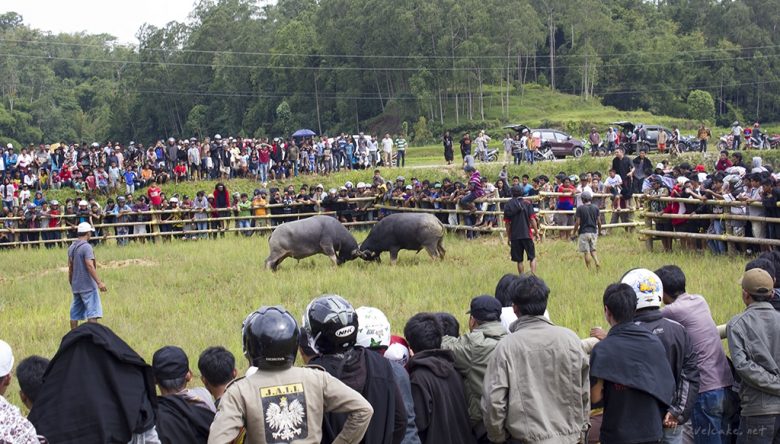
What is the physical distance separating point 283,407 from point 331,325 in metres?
0.72

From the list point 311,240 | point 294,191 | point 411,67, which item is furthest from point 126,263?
point 411,67

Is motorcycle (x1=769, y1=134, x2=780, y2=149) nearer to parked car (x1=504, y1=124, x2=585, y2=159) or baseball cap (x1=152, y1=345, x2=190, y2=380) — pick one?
parked car (x1=504, y1=124, x2=585, y2=159)

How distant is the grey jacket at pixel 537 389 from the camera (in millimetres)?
5426

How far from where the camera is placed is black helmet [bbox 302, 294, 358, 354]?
511 centimetres

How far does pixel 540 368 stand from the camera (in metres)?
5.48

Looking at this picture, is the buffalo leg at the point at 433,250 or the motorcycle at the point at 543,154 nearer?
the buffalo leg at the point at 433,250

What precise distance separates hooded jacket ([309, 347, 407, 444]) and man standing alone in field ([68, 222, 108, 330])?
8373 mm

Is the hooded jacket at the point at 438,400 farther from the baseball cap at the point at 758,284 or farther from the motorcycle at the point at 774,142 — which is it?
the motorcycle at the point at 774,142

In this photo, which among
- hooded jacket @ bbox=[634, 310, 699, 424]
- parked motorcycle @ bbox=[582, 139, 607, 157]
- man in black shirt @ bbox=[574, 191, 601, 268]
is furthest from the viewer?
parked motorcycle @ bbox=[582, 139, 607, 157]

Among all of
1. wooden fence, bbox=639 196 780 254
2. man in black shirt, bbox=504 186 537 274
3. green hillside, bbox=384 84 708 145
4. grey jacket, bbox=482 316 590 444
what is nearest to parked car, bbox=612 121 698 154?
green hillside, bbox=384 84 708 145

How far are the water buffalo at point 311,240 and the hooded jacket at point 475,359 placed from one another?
1347cm

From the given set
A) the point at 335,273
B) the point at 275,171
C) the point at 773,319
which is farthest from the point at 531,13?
the point at 773,319

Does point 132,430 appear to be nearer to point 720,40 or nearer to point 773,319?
point 773,319

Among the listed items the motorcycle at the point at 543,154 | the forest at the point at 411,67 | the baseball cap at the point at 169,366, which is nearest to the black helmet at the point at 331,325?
the baseball cap at the point at 169,366
